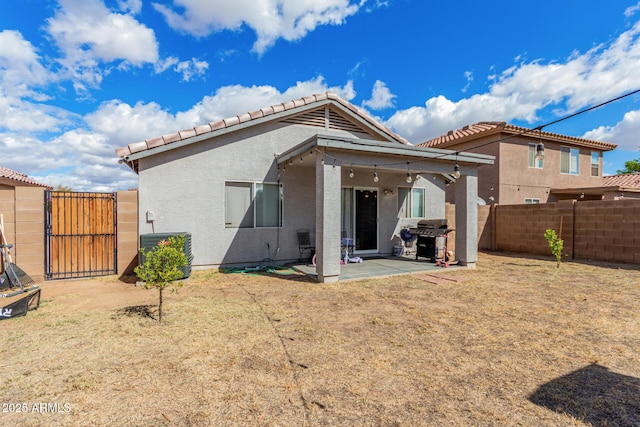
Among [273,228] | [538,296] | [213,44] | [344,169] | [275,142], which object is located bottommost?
[538,296]

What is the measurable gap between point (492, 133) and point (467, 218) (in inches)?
333

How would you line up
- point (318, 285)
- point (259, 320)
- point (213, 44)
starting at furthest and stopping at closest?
point (213, 44) < point (318, 285) < point (259, 320)

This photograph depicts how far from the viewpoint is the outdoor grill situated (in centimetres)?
943

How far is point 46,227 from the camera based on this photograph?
7.09m

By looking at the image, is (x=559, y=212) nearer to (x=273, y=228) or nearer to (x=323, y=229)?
(x=323, y=229)

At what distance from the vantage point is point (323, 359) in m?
3.46

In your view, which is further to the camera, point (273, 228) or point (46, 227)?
point (273, 228)

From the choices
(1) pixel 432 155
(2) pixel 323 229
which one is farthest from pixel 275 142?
(1) pixel 432 155

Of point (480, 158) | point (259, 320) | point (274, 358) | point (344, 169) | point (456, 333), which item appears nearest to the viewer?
point (274, 358)

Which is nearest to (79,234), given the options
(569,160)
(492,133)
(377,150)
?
(377,150)

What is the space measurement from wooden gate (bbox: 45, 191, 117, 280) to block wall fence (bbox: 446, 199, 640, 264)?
12184 millimetres

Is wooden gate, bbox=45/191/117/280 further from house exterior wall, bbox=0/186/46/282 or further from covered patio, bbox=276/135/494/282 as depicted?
covered patio, bbox=276/135/494/282

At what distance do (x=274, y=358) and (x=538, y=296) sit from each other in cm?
573

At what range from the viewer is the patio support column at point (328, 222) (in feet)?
22.9
